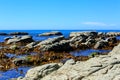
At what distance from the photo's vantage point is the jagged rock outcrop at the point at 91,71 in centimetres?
1834

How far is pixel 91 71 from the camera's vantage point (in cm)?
1917

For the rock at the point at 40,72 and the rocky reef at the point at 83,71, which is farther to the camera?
the rock at the point at 40,72

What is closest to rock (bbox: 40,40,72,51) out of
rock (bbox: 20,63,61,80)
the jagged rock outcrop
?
rock (bbox: 20,63,61,80)

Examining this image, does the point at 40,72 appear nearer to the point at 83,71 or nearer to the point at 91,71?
the point at 83,71

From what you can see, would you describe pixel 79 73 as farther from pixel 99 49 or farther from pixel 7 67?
pixel 99 49

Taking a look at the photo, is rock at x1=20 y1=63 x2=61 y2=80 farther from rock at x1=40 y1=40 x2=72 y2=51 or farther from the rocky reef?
rock at x1=40 y1=40 x2=72 y2=51

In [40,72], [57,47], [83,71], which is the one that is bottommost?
[57,47]

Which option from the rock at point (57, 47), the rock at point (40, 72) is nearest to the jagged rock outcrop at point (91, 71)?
the rock at point (40, 72)

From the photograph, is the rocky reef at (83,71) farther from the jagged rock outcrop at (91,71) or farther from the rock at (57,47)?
the rock at (57,47)

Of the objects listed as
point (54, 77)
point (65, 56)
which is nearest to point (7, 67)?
point (65, 56)

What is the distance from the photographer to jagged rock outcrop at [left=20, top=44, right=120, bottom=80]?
18344mm

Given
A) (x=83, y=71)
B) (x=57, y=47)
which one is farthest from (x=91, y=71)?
(x=57, y=47)

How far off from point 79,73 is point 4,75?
10.9 metres

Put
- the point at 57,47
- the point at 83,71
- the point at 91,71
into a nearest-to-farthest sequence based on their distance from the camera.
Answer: the point at 91,71 < the point at 83,71 < the point at 57,47
